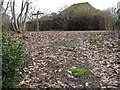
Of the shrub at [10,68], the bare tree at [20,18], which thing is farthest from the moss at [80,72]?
the bare tree at [20,18]

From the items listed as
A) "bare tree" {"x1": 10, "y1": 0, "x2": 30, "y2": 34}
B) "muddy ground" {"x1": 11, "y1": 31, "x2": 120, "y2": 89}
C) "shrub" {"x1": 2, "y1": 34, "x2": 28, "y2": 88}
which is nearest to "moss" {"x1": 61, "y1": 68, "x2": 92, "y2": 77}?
"muddy ground" {"x1": 11, "y1": 31, "x2": 120, "y2": 89}

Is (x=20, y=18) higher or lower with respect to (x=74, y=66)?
higher

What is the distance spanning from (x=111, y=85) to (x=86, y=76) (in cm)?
48

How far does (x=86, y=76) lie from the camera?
8.90ft

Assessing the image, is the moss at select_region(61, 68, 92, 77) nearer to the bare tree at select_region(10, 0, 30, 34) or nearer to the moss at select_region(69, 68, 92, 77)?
the moss at select_region(69, 68, 92, 77)

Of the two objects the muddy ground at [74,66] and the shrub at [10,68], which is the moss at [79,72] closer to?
the muddy ground at [74,66]

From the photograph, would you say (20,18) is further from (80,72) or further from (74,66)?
(80,72)

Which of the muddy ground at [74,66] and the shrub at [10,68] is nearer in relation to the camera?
the shrub at [10,68]

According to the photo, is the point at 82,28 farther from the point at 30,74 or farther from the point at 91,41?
the point at 30,74

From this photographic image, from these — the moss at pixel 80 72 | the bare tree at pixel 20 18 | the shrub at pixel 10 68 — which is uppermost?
the bare tree at pixel 20 18

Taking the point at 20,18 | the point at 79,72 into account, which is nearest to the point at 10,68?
the point at 79,72

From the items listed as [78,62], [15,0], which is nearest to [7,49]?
[78,62]

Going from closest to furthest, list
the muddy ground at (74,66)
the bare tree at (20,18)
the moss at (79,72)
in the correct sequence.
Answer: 1. the muddy ground at (74,66)
2. the moss at (79,72)
3. the bare tree at (20,18)

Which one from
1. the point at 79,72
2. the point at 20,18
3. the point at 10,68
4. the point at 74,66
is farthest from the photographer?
the point at 20,18
